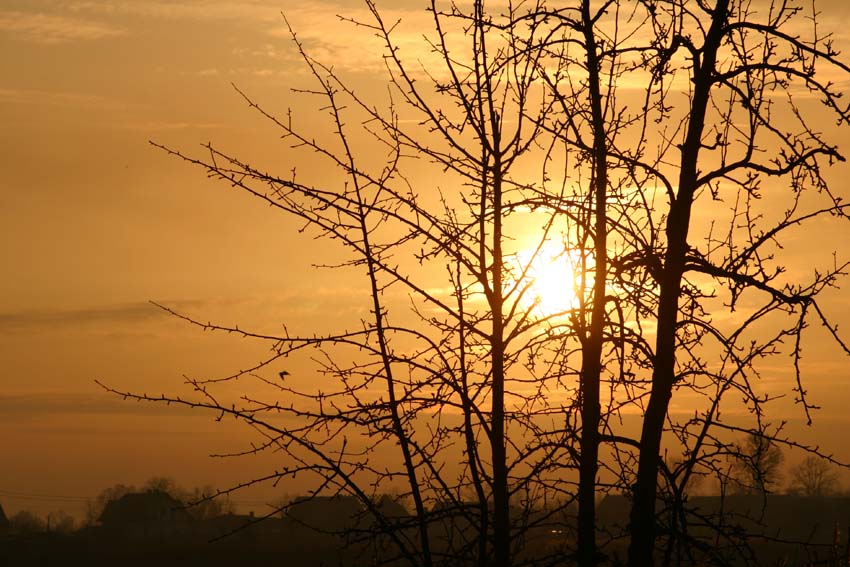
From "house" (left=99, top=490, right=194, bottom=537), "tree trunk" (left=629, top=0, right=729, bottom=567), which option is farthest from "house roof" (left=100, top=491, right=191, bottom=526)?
"tree trunk" (left=629, top=0, right=729, bottom=567)

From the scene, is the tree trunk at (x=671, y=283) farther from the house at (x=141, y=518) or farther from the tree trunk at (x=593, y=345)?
the house at (x=141, y=518)

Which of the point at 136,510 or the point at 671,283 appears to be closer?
the point at 671,283

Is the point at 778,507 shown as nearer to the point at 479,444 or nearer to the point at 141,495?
the point at 141,495

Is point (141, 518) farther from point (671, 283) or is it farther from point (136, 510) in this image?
point (671, 283)

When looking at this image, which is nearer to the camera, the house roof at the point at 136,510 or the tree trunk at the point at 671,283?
the tree trunk at the point at 671,283

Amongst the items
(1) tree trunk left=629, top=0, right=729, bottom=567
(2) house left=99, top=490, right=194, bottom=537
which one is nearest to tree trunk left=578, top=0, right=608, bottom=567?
(1) tree trunk left=629, top=0, right=729, bottom=567

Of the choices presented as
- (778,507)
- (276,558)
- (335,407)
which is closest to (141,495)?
(276,558)

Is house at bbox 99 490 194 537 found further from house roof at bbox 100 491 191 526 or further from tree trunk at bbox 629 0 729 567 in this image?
tree trunk at bbox 629 0 729 567

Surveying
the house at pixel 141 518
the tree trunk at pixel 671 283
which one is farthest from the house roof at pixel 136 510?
the tree trunk at pixel 671 283

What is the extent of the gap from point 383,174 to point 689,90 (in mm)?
2116

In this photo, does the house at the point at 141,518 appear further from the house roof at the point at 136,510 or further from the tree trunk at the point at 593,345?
A: the tree trunk at the point at 593,345

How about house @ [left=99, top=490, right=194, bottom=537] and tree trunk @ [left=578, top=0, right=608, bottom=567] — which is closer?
Answer: tree trunk @ [left=578, top=0, right=608, bottom=567]

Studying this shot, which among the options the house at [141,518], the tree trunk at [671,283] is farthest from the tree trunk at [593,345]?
the house at [141,518]

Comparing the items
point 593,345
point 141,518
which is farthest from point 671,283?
point 141,518
